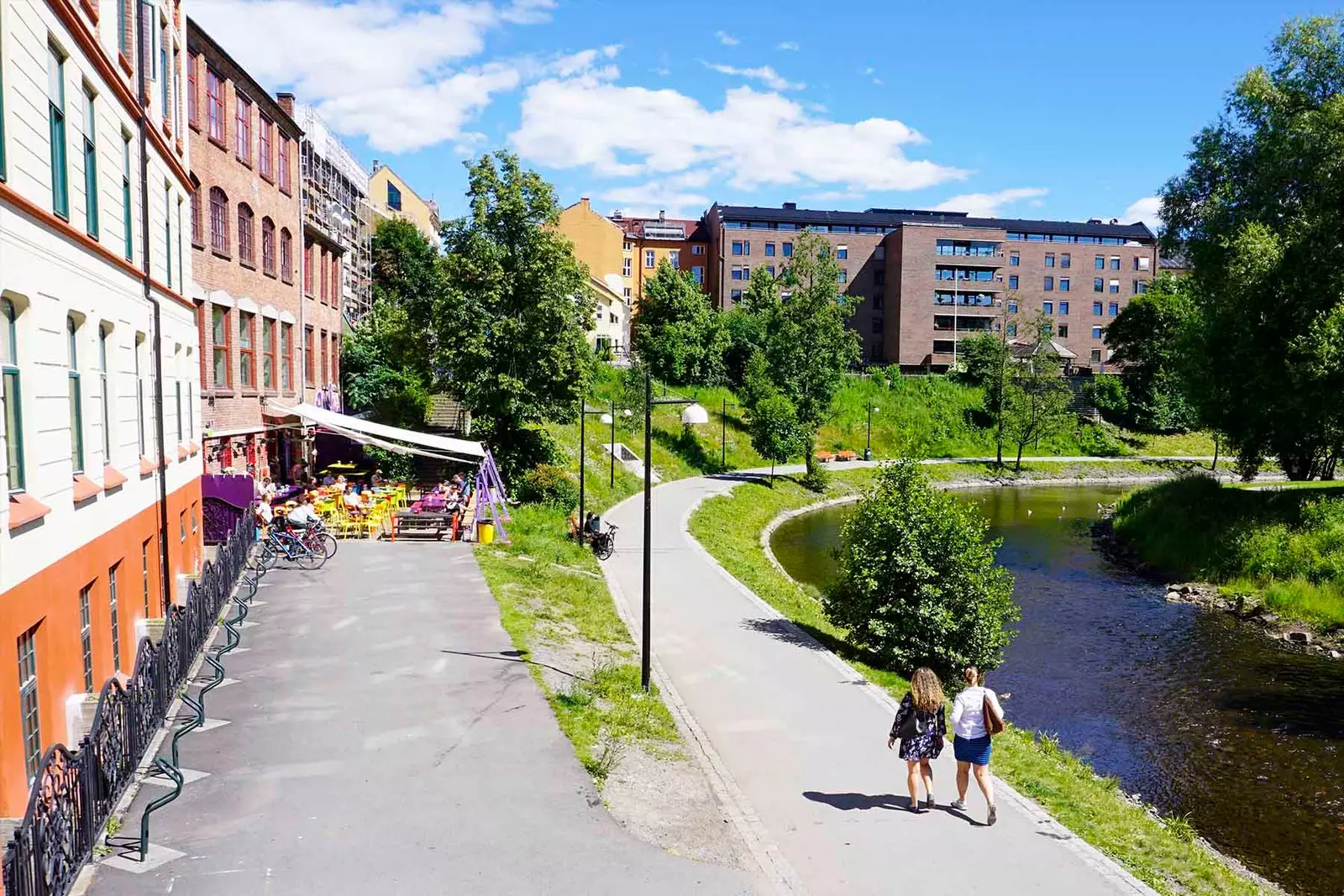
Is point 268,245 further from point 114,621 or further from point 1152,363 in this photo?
point 1152,363

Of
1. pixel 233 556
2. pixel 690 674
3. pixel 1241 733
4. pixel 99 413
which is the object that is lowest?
pixel 1241 733

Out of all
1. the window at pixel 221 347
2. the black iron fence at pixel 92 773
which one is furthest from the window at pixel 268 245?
the black iron fence at pixel 92 773

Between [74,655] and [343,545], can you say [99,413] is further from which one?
[343,545]

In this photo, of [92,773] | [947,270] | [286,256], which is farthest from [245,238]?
[947,270]

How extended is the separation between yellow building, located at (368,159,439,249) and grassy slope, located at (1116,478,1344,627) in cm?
5160

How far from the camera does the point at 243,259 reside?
86.6ft

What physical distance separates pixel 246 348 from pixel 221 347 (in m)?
1.68

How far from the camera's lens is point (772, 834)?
9594 millimetres

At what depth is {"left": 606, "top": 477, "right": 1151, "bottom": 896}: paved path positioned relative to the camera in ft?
28.7

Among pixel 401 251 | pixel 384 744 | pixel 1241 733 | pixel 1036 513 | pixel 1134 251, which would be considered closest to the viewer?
pixel 384 744

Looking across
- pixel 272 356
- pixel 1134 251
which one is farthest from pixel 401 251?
pixel 1134 251

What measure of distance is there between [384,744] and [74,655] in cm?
342

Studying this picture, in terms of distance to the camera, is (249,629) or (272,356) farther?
(272,356)

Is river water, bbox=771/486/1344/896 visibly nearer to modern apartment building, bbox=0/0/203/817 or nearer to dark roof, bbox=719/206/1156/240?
modern apartment building, bbox=0/0/203/817
